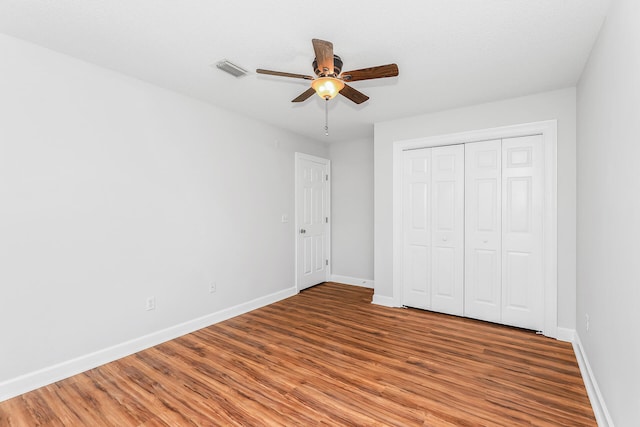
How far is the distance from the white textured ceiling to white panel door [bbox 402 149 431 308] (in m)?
1.05

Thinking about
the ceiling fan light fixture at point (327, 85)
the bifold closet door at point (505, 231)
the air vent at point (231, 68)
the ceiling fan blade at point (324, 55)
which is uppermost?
the air vent at point (231, 68)

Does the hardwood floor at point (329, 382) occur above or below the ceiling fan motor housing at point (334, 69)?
below

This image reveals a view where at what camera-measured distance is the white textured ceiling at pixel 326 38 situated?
6.17ft

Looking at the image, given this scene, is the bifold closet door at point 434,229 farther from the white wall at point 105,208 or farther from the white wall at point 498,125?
the white wall at point 105,208

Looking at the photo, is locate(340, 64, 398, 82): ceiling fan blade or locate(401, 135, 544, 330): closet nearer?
locate(340, 64, 398, 82): ceiling fan blade

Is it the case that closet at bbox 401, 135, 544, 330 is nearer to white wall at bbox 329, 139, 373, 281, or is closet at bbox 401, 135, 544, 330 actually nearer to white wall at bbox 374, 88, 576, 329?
white wall at bbox 374, 88, 576, 329

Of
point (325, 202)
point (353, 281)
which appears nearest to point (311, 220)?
point (325, 202)

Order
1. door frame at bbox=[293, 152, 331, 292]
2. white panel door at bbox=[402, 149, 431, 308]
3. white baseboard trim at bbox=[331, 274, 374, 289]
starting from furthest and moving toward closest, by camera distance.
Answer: white baseboard trim at bbox=[331, 274, 374, 289]
door frame at bbox=[293, 152, 331, 292]
white panel door at bbox=[402, 149, 431, 308]

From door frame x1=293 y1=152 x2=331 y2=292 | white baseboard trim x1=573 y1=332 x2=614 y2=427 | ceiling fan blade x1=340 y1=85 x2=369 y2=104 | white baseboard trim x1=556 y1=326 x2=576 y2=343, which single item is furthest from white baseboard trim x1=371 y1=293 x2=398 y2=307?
ceiling fan blade x1=340 y1=85 x2=369 y2=104

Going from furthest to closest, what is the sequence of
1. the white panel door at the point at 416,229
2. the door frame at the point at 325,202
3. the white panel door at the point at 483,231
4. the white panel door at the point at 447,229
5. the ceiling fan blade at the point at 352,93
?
the door frame at the point at 325,202
the white panel door at the point at 416,229
the white panel door at the point at 447,229
the white panel door at the point at 483,231
the ceiling fan blade at the point at 352,93

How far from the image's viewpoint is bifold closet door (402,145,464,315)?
3762 millimetres

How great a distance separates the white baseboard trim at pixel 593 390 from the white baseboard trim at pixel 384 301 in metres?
1.90

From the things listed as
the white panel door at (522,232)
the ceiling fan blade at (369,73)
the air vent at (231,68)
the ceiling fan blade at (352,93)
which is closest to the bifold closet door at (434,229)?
the white panel door at (522,232)

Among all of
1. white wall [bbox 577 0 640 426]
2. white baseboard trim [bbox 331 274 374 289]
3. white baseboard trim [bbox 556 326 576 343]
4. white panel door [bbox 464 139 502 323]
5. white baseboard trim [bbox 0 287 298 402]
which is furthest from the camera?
white baseboard trim [bbox 331 274 374 289]
